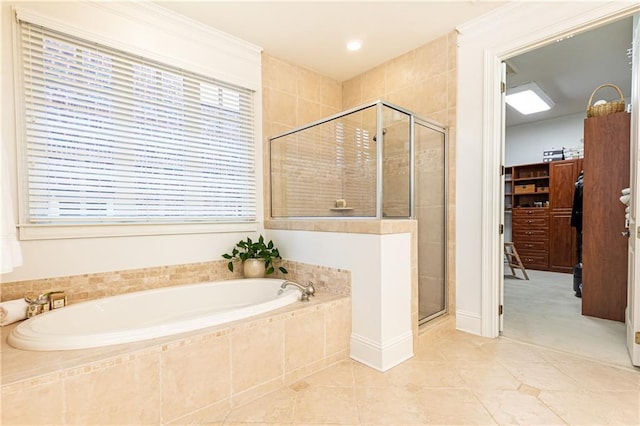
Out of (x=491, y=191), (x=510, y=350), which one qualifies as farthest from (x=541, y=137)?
(x=510, y=350)

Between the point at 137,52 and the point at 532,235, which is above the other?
the point at 137,52

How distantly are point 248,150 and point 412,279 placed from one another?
5.99 ft

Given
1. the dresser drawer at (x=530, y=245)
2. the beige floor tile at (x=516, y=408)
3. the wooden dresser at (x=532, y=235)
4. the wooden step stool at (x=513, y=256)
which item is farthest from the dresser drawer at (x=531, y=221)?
the beige floor tile at (x=516, y=408)

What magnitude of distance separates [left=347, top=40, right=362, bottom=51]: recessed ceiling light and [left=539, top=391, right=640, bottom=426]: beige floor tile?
289 cm

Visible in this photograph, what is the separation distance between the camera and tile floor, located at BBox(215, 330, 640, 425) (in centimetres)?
149

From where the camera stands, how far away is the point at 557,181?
5.14 metres

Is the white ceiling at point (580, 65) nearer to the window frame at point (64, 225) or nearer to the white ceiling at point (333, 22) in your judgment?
the white ceiling at point (333, 22)

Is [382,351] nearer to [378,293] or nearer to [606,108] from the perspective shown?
[378,293]

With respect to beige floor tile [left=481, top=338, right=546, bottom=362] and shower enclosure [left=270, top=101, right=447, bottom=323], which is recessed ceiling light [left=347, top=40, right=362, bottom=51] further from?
beige floor tile [left=481, top=338, right=546, bottom=362]

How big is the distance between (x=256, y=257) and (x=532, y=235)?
199 inches

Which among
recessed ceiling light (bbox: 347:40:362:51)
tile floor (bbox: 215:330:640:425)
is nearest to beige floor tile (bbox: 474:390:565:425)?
tile floor (bbox: 215:330:640:425)

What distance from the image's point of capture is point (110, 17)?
215 cm

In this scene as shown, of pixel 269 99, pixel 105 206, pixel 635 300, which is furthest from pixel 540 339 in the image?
pixel 105 206

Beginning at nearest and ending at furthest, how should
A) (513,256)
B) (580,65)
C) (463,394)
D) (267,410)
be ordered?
(267,410) → (463,394) → (580,65) → (513,256)
